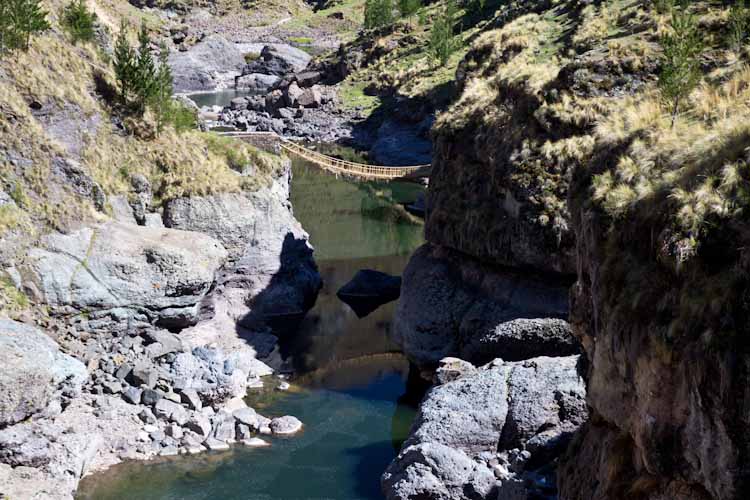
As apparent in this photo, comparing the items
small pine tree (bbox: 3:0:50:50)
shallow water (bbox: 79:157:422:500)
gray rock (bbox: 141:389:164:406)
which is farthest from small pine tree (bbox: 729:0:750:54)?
small pine tree (bbox: 3:0:50:50)

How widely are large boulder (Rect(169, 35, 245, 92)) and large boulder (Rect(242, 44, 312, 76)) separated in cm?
351

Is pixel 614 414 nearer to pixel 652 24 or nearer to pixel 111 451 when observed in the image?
pixel 111 451

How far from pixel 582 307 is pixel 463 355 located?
13634 mm

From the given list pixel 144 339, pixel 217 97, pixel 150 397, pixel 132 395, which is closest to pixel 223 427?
pixel 150 397

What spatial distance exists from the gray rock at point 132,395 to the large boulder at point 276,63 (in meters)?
103

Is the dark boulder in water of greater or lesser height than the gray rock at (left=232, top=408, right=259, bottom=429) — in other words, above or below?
above

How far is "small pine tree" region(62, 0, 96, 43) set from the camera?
3941 cm

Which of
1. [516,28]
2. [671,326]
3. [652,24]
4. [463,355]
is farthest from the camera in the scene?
[516,28]

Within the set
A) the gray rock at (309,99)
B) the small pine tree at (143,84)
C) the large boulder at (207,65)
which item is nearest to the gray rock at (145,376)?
the small pine tree at (143,84)

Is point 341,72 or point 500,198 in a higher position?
point 341,72

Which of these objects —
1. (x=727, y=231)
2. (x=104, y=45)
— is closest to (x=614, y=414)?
(x=727, y=231)

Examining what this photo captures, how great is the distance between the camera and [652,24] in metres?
33.9

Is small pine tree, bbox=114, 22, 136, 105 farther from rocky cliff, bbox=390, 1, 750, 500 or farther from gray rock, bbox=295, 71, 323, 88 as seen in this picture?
gray rock, bbox=295, 71, 323, 88

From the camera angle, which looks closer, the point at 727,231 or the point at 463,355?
the point at 727,231
